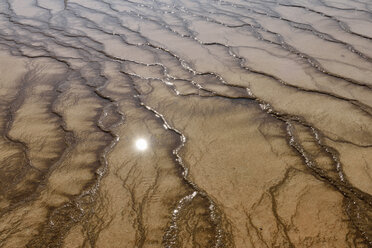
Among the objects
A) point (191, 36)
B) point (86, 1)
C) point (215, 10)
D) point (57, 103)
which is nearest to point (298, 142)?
point (57, 103)

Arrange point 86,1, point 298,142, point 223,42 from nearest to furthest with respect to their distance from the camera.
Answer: point 298,142 → point 223,42 → point 86,1

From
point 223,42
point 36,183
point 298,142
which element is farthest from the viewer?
point 223,42

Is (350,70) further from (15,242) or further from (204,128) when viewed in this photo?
(15,242)

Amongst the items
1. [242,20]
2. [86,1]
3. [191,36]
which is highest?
[242,20]

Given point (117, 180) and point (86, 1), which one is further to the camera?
point (86, 1)

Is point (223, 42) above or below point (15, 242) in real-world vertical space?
above

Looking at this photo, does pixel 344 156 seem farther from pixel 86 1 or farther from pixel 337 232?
pixel 86 1

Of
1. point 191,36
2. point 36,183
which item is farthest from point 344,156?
point 191,36
